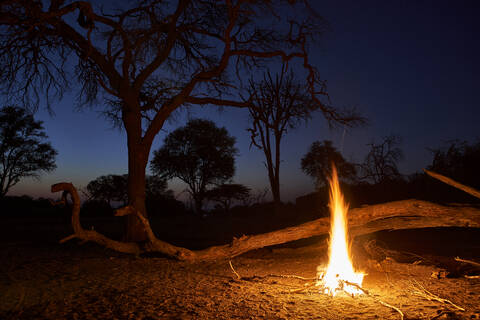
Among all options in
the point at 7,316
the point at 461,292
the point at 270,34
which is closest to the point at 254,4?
the point at 270,34

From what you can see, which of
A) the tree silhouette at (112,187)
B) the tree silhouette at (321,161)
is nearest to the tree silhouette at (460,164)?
the tree silhouette at (321,161)

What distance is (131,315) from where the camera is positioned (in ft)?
10.9

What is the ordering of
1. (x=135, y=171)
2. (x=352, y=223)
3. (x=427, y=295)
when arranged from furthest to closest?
(x=135, y=171) < (x=352, y=223) < (x=427, y=295)

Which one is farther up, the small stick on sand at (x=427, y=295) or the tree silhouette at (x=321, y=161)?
the tree silhouette at (x=321, y=161)

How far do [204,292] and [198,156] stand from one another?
2078 centimetres

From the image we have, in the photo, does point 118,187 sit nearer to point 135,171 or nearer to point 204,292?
point 135,171

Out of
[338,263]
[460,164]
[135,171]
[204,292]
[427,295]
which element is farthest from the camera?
[460,164]

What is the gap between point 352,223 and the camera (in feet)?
17.6

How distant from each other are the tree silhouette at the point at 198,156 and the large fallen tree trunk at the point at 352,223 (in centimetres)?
1868

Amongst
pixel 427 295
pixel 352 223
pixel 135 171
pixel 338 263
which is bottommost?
pixel 427 295

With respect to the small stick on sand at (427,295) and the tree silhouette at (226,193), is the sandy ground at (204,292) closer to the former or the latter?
the small stick on sand at (427,295)

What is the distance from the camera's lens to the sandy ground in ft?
11.2

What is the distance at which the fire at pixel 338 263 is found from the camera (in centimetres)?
423

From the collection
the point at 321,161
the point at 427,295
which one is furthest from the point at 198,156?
the point at 427,295
